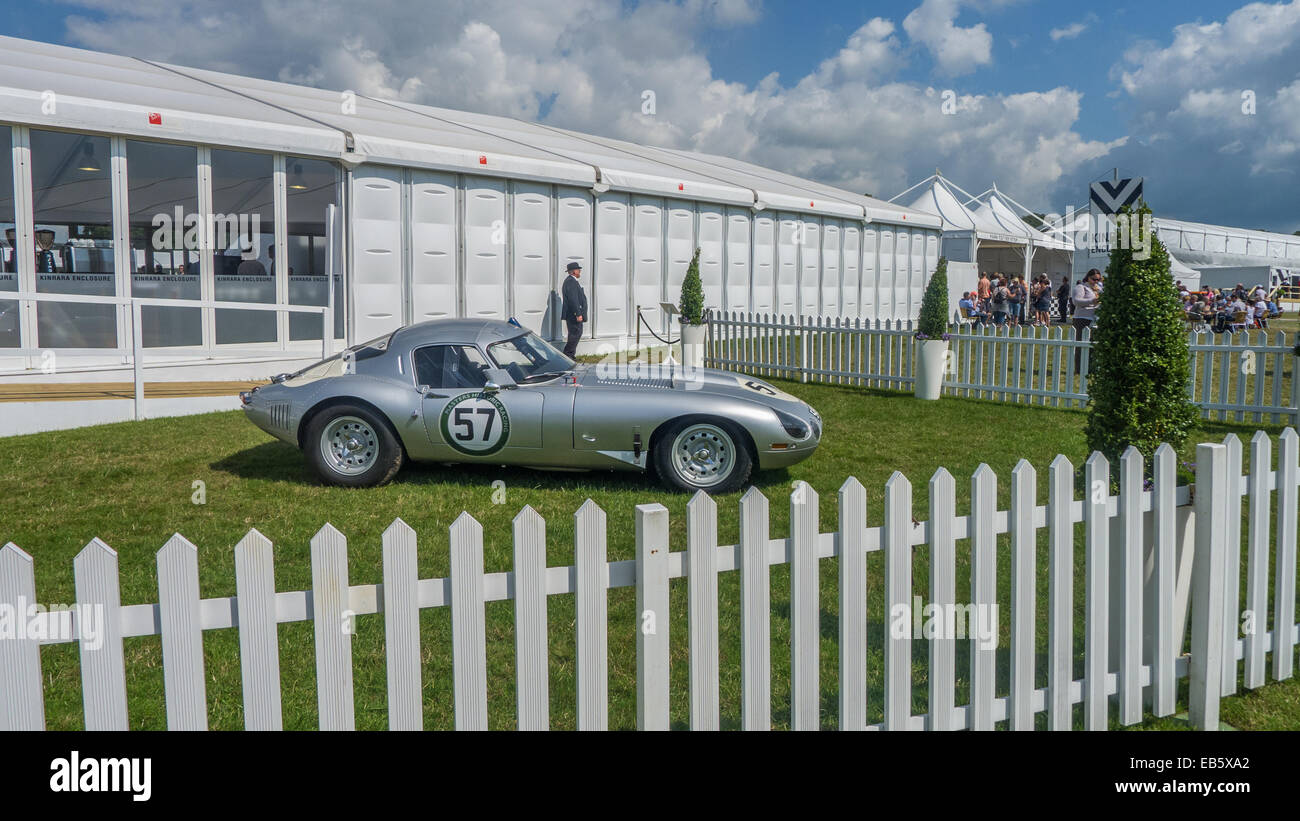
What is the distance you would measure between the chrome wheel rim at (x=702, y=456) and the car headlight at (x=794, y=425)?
0.44 metres

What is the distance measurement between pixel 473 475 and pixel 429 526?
174cm

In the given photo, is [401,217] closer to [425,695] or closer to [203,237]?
[203,237]

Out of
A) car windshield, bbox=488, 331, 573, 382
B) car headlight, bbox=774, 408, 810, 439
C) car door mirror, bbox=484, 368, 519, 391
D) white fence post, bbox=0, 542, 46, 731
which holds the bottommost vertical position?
white fence post, bbox=0, 542, 46, 731

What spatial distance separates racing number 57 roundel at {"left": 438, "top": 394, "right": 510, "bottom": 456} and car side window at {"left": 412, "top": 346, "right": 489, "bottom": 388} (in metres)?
0.16

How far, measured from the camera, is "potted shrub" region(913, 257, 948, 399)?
13008 millimetres

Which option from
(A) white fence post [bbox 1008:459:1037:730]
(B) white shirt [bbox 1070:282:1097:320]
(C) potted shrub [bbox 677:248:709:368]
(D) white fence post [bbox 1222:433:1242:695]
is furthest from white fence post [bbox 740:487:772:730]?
(B) white shirt [bbox 1070:282:1097:320]

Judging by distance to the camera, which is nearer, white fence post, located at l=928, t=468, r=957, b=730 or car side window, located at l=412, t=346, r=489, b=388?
white fence post, located at l=928, t=468, r=957, b=730

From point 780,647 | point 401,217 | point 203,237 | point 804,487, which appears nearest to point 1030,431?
point 780,647

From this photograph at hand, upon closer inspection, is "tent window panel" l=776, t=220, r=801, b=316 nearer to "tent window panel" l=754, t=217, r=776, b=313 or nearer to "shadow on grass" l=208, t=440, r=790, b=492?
"tent window panel" l=754, t=217, r=776, b=313

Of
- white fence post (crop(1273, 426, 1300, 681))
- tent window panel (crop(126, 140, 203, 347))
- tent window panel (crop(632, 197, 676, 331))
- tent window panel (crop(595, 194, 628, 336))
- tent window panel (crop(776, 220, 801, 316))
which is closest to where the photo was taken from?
white fence post (crop(1273, 426, 1300, 681))

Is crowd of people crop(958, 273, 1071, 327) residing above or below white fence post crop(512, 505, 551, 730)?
above

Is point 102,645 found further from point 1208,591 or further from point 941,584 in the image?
point 1208,591

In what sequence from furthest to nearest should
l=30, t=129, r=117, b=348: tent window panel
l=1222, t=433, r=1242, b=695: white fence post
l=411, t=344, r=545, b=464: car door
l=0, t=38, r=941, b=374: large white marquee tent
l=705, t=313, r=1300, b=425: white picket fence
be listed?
l=0, t=38, r=941, b=374: large white marquee tent < l=30, t=129, r=117, b=348: tent window panel < l=705, t=313, r=1300, b=425: white picket fence < l=411, t=344, r=545, b=464: car door < l=1222, t=433, r=1242, b=695: white fence post

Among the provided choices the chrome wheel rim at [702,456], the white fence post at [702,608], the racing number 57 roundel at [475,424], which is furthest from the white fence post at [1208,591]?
the racing number 57 roundel at [475,424]
